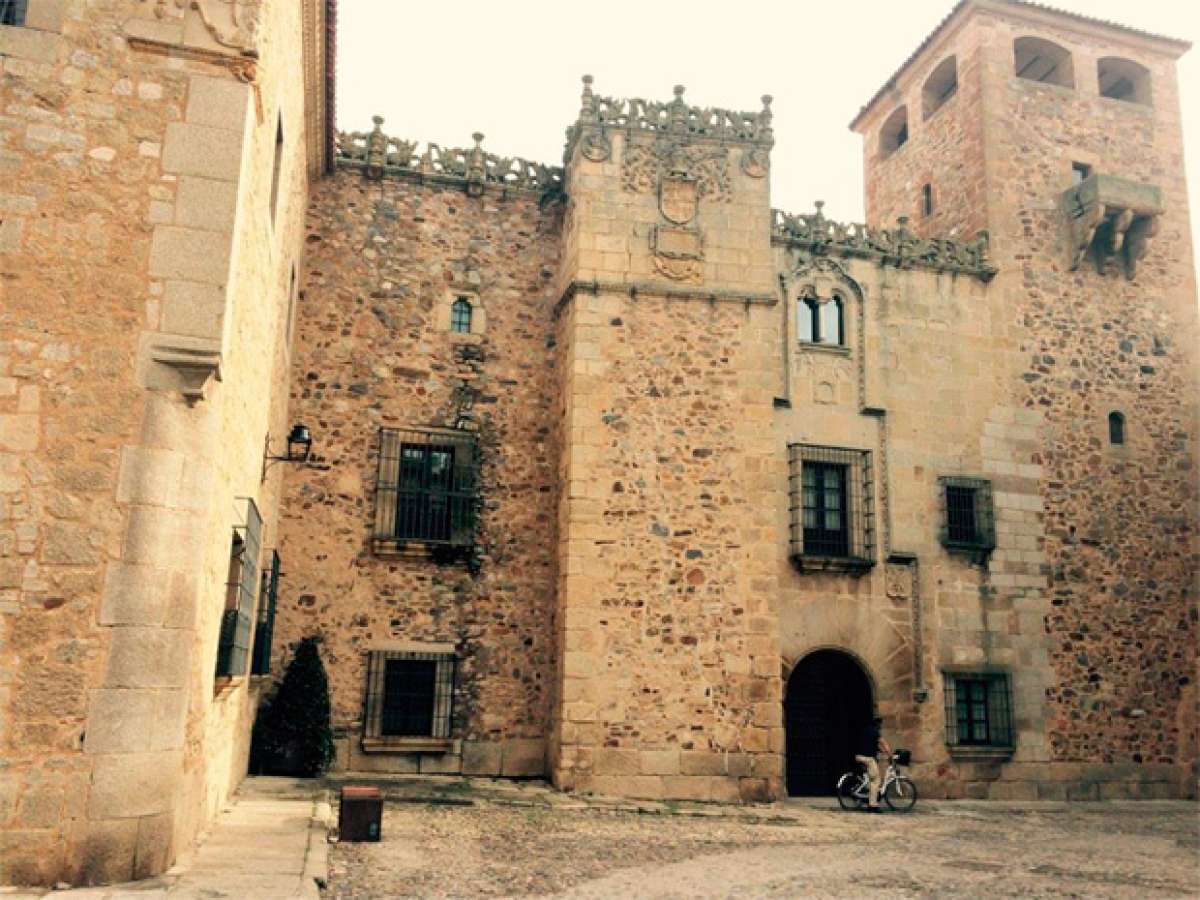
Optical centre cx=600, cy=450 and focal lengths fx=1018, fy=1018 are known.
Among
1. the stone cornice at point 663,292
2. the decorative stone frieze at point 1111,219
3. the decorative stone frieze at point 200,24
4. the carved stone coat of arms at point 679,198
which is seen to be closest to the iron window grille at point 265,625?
the stone cornice at point 663,292

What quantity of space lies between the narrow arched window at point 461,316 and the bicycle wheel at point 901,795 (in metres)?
8.66

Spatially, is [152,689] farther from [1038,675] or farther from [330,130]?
[1038,675]

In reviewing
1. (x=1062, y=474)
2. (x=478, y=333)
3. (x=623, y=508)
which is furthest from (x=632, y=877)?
(x=1062, y=474)

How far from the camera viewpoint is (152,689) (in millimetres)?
6445

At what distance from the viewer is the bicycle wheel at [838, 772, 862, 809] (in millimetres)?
13695

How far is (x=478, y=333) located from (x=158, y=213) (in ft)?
26.0

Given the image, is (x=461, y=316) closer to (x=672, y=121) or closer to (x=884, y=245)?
(x=672, y=121)

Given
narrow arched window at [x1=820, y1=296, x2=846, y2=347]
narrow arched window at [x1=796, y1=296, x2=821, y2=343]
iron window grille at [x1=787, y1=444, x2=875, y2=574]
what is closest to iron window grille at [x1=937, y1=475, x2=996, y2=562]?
iron window grille at [x1=787, y1=444, x2=875, y2=574]

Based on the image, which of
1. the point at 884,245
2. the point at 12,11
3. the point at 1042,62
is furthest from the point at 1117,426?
the point at 12,11

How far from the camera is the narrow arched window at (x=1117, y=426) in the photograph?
680 inches

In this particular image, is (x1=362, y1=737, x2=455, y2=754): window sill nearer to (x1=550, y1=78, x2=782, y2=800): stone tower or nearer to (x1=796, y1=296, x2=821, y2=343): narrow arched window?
(x1=550, y1=78, x2=782, y2=800): stone tower

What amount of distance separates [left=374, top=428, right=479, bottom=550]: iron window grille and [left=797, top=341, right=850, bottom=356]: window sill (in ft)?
17.4

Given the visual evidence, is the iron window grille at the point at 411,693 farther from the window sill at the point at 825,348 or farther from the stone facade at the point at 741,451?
the window sill at the point at 825,348

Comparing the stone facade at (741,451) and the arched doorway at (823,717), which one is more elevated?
the stone facade at (741,451)
